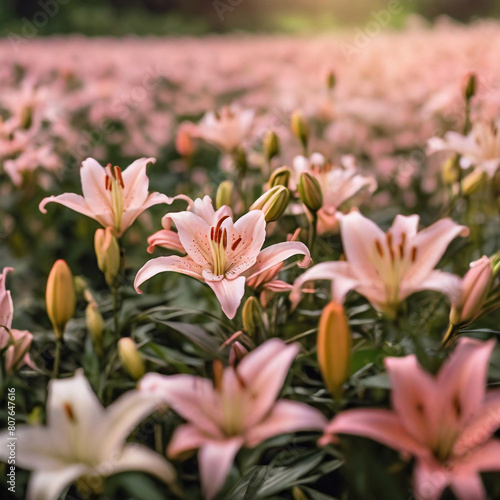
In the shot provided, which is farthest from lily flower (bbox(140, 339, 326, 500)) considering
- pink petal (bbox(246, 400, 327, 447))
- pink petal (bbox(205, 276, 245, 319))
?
pink petal (bbox(205, 276, 245, 319))

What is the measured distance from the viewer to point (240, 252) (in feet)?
2.46

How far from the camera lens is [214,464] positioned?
450 mm

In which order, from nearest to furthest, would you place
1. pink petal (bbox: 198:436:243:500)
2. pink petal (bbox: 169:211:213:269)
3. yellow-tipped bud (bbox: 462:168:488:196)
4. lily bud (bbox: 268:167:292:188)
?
pink petal (bbox: 198:436:243:500), pink petal (bbox: 169:211:213:269), lily bud (bbox: 268:167:292:188), yellow-tipped bud (bbox: 462:168:488:196)

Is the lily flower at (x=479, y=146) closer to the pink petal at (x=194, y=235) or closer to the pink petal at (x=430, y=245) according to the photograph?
the pink petal at (x=430, y=245)

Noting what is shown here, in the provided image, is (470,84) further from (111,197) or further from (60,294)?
(60,294)

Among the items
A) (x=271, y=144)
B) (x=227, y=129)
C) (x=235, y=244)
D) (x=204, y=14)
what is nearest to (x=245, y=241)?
(x=235, y=244)

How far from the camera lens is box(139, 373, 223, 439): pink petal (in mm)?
496

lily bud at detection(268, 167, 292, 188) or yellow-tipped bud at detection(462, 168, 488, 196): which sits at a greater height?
lily bud at detection(268, 167, 292, 188)

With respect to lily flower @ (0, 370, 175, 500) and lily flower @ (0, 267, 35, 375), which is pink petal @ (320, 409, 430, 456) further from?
lily flower @ (0, 267, 35, 375)

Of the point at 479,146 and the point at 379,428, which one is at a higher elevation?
the point at 479,146

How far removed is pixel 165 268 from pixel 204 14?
14.9 meters

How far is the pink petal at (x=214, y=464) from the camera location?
1.45ft

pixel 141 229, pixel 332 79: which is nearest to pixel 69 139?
pixel 141 229

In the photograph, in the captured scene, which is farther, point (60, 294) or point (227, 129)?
point (227, 129)
